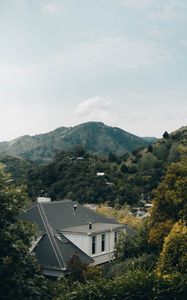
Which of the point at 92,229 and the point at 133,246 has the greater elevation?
the point at 92,229

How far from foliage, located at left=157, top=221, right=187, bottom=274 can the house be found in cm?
874

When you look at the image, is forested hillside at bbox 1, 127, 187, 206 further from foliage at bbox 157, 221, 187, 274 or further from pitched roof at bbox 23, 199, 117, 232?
foliage at bbox 157, 221, 187, 274

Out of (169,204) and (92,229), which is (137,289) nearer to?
(169,204)

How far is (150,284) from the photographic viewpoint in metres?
15.4

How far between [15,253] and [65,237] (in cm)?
1325

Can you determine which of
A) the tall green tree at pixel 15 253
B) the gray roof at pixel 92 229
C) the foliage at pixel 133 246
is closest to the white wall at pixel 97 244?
the gray roof at pixel 92 229

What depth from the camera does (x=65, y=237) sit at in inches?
1172

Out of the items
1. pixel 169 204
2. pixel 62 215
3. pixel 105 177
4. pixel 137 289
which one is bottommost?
pixel 137 289

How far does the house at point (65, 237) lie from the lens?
87.4ft

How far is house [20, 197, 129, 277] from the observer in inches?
1049

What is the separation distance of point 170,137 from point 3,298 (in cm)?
8186

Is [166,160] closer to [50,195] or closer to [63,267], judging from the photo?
[50,195]

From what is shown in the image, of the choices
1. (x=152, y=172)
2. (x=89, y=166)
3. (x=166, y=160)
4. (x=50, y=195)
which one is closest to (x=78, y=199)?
(x=50, y=195)

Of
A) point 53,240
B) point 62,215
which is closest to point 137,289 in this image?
point 53,240
